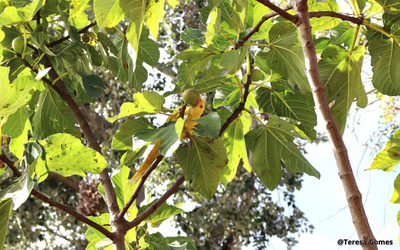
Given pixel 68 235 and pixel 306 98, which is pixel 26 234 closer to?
pixel 68 235

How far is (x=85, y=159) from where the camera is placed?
606mm

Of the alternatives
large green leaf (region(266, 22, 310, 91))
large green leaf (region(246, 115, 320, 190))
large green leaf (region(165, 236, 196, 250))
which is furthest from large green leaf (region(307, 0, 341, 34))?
large green leaf (region(165, 236, 196, 250))

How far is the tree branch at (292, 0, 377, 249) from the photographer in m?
0.40

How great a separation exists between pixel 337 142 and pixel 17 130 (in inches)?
25.6

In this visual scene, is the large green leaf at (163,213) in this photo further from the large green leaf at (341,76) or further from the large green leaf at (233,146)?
the large green leaf at (341,76)

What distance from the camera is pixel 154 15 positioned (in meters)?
0.45

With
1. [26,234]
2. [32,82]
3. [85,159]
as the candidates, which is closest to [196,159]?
[85,159]

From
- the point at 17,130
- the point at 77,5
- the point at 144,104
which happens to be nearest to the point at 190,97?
the point at 144,104

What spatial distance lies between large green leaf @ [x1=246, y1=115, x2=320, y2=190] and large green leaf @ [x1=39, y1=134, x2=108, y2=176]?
30 cm

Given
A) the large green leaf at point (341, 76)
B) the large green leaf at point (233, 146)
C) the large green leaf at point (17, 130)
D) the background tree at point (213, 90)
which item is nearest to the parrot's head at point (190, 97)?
the background tree at point (213, 90)

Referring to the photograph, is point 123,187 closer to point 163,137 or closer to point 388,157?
point 163,137

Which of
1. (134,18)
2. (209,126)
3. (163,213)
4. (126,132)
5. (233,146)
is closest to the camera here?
(134,18)

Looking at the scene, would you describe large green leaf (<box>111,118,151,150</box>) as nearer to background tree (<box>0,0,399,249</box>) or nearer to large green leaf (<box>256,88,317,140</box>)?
background tree (<box>0,0,399,249</box>)

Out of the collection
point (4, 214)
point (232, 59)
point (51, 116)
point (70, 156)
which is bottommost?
point (4, 214)
